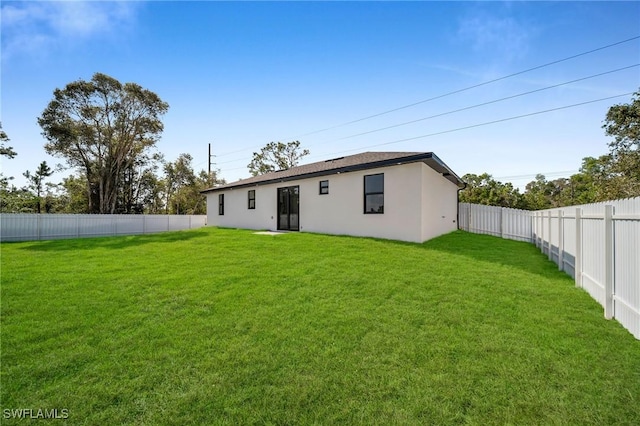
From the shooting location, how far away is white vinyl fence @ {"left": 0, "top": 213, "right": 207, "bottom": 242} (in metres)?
13.7

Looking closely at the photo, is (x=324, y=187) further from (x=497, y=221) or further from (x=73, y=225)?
(x=73, y=225)

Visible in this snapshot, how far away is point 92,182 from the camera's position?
2730 cm

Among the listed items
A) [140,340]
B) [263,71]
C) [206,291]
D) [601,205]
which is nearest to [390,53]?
[263,71]

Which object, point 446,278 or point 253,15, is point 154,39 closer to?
point 253,15

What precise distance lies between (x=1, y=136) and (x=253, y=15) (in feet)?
80.3

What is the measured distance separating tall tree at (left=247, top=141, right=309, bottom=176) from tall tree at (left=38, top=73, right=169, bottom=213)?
36.6ft

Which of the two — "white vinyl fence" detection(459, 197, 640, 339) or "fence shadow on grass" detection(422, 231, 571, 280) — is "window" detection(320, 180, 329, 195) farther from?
"white vinyl fence" detection(459, 197, 640, 339)

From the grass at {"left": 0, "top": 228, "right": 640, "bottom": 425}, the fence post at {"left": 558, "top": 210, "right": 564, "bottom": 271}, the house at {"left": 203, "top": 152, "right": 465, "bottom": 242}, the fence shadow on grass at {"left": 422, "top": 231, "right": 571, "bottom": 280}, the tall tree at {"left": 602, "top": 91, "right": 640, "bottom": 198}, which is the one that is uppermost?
the tall tree at {"left": 602, "top": 91, "right": 640, "bottom": 198}

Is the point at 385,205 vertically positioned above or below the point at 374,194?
below

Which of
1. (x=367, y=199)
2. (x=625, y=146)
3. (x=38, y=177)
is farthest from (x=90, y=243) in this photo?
(x=38, y=177)

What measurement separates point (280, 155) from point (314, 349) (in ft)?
104

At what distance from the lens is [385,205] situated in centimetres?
1045

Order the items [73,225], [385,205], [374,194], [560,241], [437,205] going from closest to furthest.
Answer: [560,241] → [385,205] → [374,194] → [437,205] → [73,225]

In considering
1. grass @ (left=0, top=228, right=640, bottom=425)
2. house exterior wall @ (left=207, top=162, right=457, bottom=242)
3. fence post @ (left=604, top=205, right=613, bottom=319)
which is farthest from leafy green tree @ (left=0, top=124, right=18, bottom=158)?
fence post @ (left=604, top=205, right=613, bottom=319)
